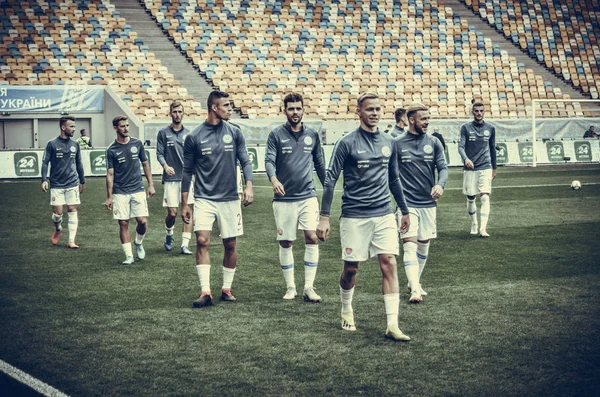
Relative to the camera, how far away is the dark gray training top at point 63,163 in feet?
43.0

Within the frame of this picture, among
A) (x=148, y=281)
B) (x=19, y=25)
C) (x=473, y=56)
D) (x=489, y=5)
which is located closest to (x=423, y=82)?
(x=473, y=56)

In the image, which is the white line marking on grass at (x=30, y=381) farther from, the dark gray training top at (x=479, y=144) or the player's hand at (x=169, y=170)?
the dark gray training top at (x=479, y=144)

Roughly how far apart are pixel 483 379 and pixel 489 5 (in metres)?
39.5

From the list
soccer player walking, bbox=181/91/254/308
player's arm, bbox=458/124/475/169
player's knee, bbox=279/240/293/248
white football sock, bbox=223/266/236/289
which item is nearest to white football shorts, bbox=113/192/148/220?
soccer player walking, bbox=181/91/254/308

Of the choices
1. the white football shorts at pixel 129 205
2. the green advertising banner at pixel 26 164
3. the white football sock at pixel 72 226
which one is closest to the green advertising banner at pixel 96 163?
the green advertising banner at pixel 26 164

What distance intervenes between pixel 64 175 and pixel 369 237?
792cm

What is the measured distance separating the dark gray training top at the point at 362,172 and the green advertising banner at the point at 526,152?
25.8 m

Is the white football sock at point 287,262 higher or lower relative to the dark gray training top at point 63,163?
lower

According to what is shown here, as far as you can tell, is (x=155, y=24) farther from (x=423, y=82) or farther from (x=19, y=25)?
(x=423, y=82)

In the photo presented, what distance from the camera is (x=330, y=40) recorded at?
37.4 meters

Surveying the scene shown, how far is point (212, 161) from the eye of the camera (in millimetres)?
8430

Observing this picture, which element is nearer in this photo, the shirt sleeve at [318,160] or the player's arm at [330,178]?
the player's arm at [330,178]

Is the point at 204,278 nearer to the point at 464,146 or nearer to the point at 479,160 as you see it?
the point at 464,146

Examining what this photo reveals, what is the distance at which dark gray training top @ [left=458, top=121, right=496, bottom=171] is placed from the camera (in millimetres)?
13477
